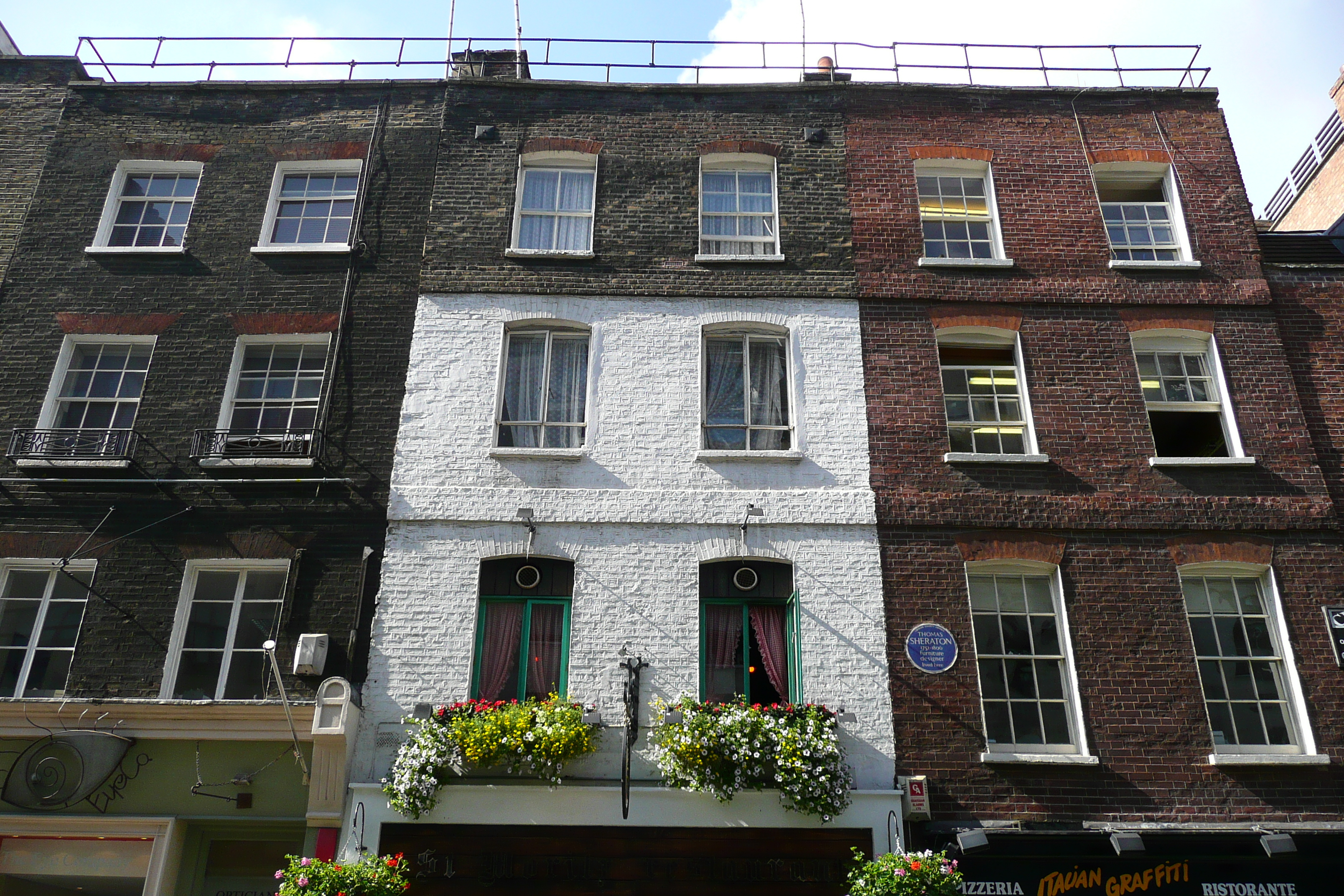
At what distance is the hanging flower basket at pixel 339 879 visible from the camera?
9109 mm

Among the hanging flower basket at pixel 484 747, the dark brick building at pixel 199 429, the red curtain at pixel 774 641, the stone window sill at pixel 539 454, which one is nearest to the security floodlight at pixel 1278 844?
the red curtain at pixel 774 641

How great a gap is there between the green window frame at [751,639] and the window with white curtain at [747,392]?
2006 mm

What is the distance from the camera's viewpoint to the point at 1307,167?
19.8 meters

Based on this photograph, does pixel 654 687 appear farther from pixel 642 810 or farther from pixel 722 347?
pixel 722 347

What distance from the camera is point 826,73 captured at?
619 inches

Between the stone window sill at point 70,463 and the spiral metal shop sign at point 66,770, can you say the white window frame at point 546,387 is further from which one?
the spiral metal shop sign at point 66,770

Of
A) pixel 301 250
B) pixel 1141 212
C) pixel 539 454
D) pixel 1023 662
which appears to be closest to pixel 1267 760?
pixel 1023 662

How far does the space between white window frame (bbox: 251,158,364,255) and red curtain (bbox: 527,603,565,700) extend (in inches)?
245

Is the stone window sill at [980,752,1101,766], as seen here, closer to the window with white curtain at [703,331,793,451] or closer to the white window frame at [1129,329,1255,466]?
the white window frame at [1129,329,1255,466]

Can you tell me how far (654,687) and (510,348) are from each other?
5.16m

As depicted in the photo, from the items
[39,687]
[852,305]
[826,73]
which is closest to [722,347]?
[852,305]

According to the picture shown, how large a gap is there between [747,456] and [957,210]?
18.0 feet

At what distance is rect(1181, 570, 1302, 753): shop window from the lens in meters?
10.9

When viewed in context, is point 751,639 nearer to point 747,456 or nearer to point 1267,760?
point 747,456
